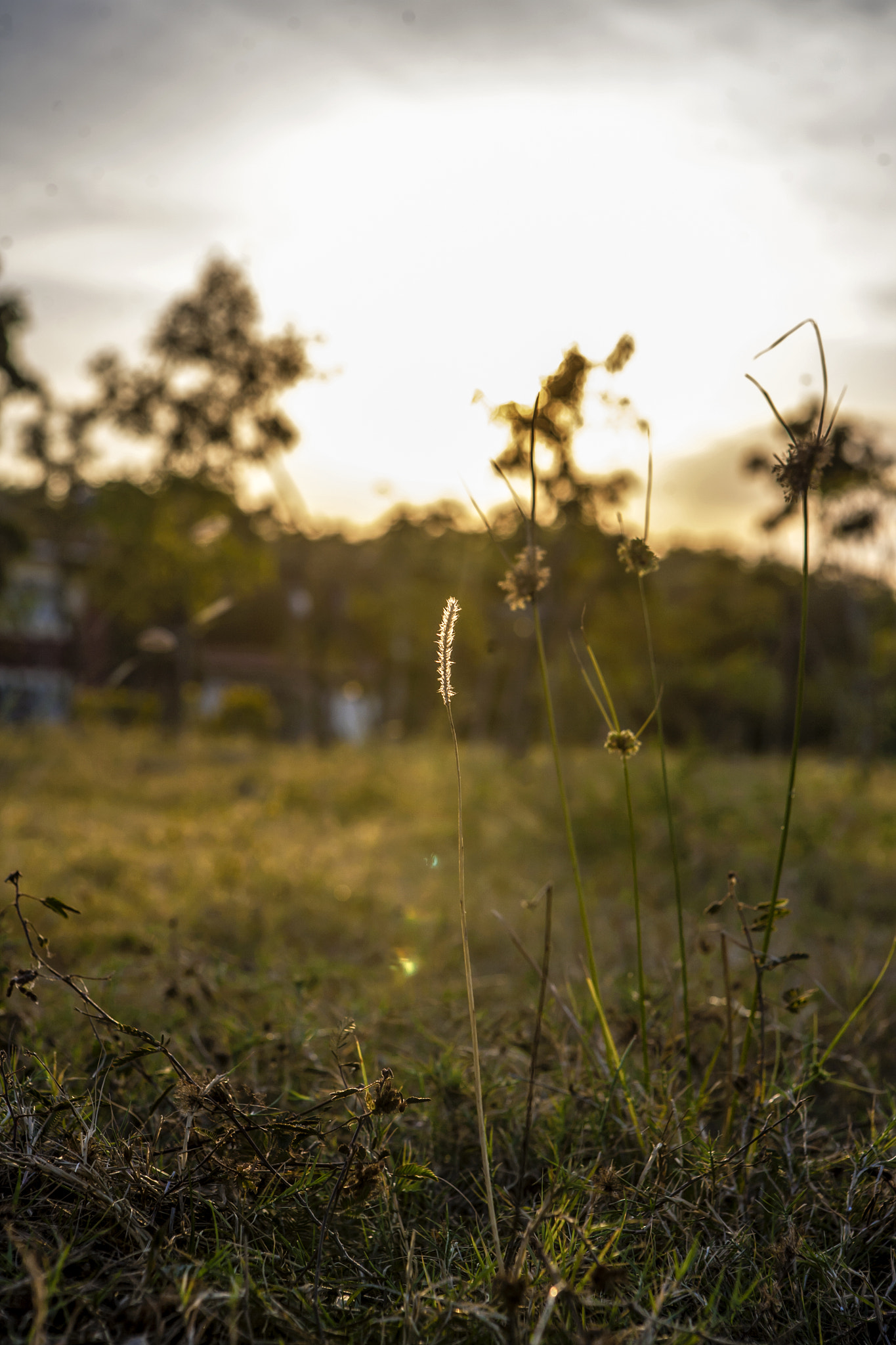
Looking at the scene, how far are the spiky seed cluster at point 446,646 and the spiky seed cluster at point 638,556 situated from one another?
557 millimetres

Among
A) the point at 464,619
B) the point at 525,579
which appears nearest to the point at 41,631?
the point at 464,619

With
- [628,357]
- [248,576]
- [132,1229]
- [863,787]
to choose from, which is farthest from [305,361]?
[248,576]

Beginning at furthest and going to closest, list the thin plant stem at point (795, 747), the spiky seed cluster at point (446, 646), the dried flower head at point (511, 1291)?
the thin plant stem at point (795, 747) < the spiky seed cluster at point (446, 646) < the dried flower head at point (511, 1291)

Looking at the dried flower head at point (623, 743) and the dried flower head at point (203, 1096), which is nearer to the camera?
the dried flower head at point (203, 1096)

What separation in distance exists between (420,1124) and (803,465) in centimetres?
155

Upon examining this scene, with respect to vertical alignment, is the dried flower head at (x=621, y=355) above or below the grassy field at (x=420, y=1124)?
above

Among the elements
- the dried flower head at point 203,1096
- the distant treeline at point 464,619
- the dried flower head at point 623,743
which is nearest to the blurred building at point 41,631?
the distant treeline at point 464,619

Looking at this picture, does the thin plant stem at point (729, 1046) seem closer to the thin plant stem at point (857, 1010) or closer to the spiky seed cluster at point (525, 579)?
the thin plant stem at point (857, 1010)

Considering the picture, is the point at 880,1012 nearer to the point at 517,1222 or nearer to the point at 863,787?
the point at 517,1222

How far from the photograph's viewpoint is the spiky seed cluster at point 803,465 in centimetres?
153

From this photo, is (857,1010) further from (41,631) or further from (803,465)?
(41,631)

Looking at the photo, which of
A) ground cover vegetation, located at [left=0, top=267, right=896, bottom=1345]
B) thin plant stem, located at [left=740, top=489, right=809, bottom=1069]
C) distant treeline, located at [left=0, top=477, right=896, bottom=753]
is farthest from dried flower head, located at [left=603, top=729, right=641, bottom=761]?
distant treeline, located at [left=0, top=477, right=896, bottom=753]

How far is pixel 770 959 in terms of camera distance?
5.79 feet

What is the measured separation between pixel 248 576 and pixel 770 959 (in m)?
14.3
